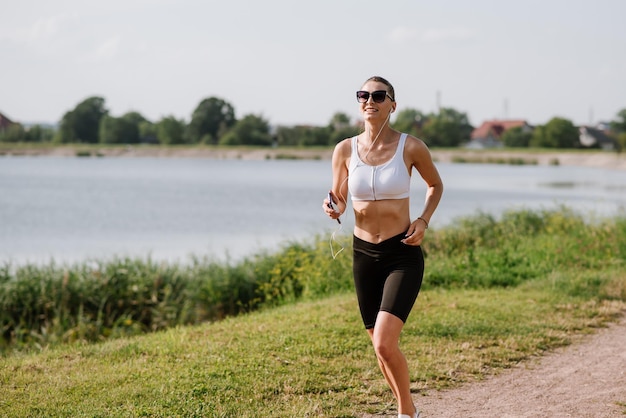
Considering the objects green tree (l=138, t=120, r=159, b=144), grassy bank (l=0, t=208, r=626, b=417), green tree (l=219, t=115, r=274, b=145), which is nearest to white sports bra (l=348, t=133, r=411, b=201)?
grassy bank (l=0, t=208, r=626, b=417)

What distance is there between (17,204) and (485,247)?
22657 mm

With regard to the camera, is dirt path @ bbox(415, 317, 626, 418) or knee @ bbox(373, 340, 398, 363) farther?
dirt path @ bbox(415, 317, 626, 418)

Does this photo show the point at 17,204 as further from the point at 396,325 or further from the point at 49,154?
the point at 49,154

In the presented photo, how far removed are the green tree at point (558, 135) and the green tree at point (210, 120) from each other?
118 ft

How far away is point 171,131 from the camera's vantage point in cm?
10319

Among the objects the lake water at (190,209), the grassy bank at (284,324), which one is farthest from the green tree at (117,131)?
the grassy bank at (284,324)

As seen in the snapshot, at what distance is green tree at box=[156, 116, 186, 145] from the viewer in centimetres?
10244

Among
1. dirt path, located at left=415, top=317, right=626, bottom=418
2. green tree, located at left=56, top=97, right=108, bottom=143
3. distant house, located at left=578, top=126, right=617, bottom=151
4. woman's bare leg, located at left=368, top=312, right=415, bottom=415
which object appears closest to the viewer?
woman's bare leg, located at left=368, top=312, right=415, bottom=415

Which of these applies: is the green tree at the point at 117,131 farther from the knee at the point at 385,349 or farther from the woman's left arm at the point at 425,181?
the knee at the point at 385,349

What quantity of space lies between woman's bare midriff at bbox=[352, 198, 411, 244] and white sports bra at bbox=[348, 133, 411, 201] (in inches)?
1.4

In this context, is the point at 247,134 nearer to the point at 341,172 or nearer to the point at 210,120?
the point at 210,120

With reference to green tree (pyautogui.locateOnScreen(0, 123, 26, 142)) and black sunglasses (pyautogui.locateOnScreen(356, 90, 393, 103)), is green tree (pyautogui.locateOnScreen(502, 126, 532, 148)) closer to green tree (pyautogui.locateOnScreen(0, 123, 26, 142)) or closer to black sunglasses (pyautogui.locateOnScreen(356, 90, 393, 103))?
green tree (pyautogui.locateOnScreen(0, 123, 26, 142))

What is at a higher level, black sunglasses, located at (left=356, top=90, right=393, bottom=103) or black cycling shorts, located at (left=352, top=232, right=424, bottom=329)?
black sunglasses, located at (left=356, top=90, right=393, bottom=103)

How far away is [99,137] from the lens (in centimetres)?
10319
